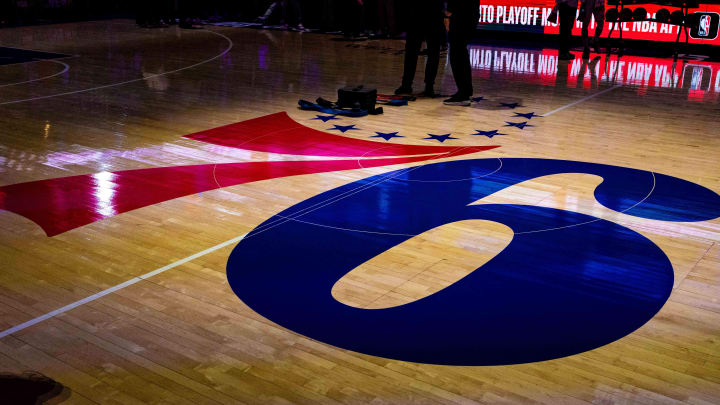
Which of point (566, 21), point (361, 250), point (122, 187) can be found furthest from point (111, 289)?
point (566, 21)

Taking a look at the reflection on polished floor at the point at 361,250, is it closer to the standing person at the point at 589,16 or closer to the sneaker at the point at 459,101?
the sneaker at the point at 459,101

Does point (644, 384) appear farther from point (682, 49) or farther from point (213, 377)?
point (682, 49)

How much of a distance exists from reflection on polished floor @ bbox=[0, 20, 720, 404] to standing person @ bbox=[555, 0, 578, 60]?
298 centimetres

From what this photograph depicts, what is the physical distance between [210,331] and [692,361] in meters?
1.83

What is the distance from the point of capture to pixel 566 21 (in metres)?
10.1

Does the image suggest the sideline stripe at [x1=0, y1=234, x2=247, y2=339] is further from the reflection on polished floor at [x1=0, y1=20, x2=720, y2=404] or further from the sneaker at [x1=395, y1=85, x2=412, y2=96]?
the sneaker at [x1=395, y1=85, x2=412, y2=96]

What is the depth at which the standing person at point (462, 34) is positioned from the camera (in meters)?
6.64

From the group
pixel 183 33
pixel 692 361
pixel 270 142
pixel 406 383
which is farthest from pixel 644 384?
pixel 183 33

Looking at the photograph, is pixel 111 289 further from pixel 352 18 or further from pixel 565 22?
pixel 352 18

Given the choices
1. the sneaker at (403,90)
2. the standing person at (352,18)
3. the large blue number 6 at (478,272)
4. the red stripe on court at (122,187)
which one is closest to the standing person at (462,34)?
the sneaker at (403,90)

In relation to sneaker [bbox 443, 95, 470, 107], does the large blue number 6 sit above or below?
below

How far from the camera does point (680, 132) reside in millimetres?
6074

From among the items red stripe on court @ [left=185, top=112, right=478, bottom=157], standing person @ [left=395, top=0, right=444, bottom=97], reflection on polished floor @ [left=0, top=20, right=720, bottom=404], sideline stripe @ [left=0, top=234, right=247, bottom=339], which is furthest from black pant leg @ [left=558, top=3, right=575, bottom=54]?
sideline stripe @ [left=0, top=234, right=247, bottom=339]

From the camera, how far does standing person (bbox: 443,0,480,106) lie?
664 cm
